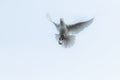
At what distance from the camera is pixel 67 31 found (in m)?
23.0

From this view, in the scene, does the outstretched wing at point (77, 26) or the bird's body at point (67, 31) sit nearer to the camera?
the bird's body at point (67, 31)

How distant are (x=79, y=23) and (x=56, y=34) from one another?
387 mm

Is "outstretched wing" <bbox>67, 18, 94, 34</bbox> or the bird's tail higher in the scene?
"outstretched wing" <bbox>67, 18, 94, 34</bbox>

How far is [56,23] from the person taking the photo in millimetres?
23156

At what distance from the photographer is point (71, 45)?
23.3 m

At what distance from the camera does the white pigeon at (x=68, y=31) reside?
75.3ft

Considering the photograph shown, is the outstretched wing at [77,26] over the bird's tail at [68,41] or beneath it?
over

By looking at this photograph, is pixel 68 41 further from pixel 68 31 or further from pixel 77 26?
pixel 77 26

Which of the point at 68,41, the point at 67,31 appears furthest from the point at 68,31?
the point at 68,41

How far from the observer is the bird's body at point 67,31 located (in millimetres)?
22953

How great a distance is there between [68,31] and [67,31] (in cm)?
3

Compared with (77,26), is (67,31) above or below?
below

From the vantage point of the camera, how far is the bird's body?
22953 mm

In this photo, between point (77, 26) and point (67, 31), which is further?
point (77, 26)
